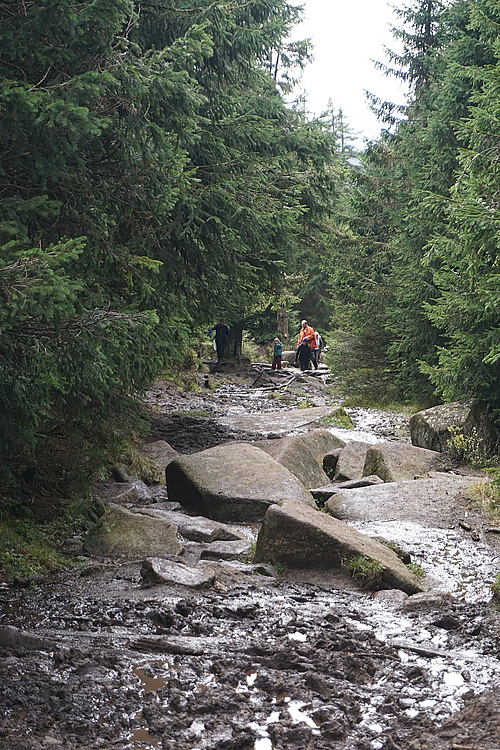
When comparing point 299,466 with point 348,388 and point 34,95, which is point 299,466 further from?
point 348,388

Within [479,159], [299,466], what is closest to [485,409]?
[299,466]

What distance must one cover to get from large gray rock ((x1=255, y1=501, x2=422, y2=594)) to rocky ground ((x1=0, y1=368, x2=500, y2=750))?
0.66 feet

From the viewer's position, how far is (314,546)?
6949 millimetres

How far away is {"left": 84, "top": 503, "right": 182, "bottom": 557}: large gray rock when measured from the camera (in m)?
7.29

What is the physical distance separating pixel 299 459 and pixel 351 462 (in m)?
1.26

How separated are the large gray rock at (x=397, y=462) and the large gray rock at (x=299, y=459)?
2.71ft

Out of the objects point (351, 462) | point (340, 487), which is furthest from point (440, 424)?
point (340, 487)

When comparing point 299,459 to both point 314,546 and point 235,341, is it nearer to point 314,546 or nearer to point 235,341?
point 314,546

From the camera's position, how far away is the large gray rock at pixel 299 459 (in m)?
11.1

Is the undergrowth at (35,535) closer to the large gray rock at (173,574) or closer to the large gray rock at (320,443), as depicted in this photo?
the large gray rock at (173,574)

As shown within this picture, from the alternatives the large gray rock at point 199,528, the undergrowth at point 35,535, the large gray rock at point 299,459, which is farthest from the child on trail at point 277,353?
the undergrowth at point 35,535

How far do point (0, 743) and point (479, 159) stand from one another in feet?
30.0

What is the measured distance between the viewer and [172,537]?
759 centimetres

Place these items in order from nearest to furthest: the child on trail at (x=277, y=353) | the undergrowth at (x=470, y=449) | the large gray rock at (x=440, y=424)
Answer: the undergrowth at (x=470, y=449), the large gray rock at (x=440, y=424), the child on trail at (x=277, y=353)
